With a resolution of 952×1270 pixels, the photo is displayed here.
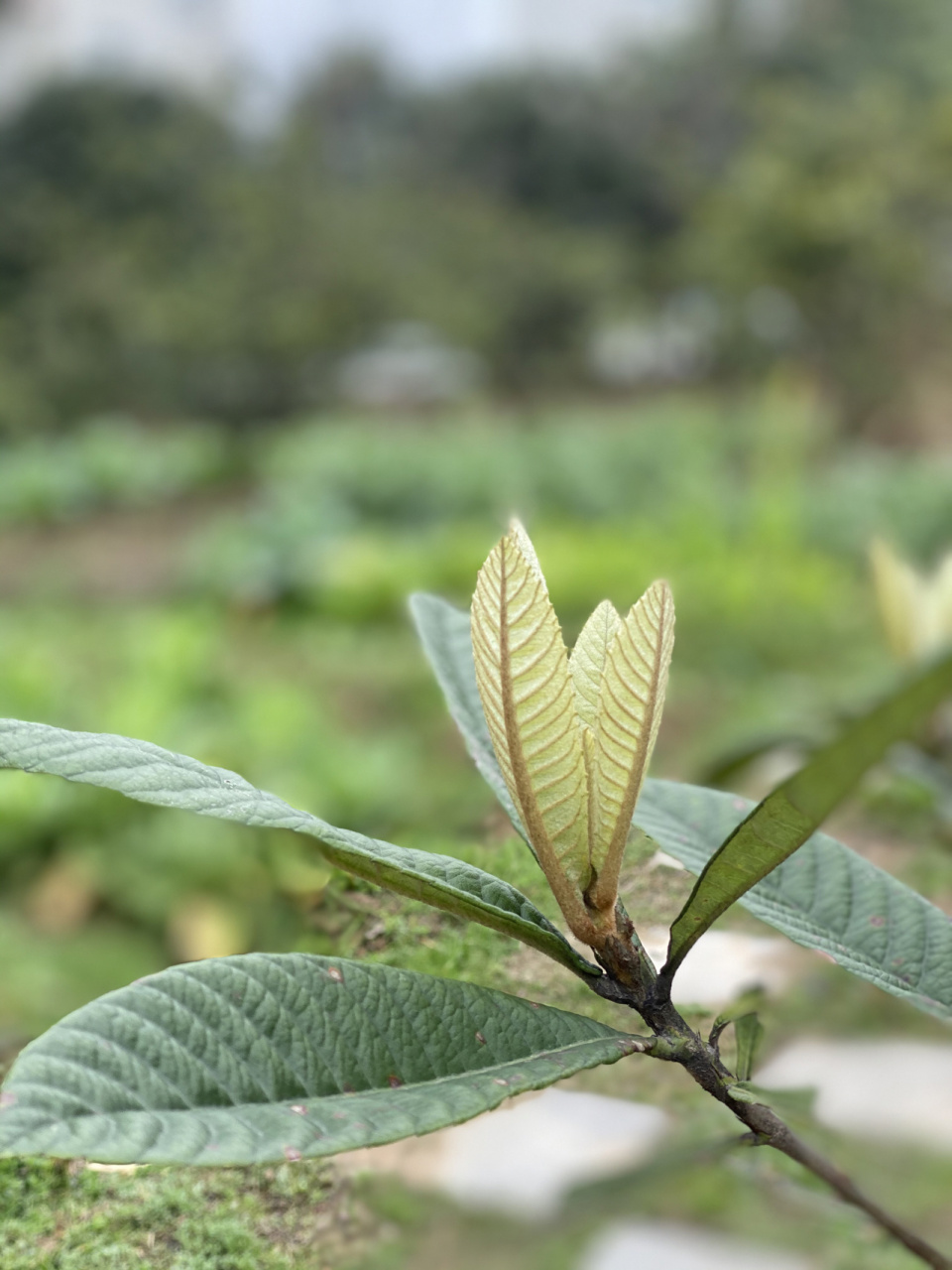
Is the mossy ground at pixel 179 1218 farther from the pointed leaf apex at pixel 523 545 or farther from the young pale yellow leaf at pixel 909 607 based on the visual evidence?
the young pale yellow leaf at pixel 909 607

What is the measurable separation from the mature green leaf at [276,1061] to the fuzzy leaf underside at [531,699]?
57 mm

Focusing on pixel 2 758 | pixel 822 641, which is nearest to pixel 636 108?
pixel 822 641

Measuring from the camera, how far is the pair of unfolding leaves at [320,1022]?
29 cm

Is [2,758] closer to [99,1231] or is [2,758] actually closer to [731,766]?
[99,1231]

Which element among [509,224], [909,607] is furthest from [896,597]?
[509,224]

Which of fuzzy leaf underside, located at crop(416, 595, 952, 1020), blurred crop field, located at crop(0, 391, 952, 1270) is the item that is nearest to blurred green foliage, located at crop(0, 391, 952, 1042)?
blurred crop field, located at crop(0, 391, 952, 1270)

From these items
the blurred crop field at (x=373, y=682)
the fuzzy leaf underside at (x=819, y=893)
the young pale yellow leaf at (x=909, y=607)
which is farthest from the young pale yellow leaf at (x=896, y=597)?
the fuzzy leaf underside at (x=819, y=893)

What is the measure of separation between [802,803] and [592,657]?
135 mm

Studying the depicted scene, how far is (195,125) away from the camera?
391 inches

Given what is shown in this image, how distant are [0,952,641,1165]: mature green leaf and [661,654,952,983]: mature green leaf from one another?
55mm

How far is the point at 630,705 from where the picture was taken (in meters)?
0.37

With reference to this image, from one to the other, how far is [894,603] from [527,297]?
10.7 m

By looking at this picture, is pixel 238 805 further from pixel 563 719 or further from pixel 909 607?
pixel 909 607

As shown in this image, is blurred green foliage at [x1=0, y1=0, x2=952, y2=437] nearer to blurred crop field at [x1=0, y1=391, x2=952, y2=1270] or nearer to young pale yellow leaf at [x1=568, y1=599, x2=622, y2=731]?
blurred crop field at [x1=0, y1=391, x2=952, y2=1270]
